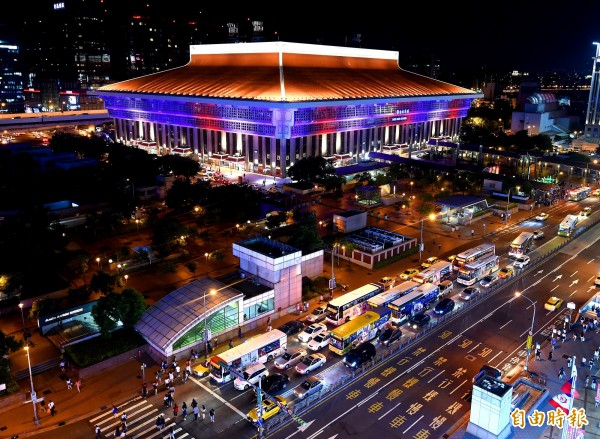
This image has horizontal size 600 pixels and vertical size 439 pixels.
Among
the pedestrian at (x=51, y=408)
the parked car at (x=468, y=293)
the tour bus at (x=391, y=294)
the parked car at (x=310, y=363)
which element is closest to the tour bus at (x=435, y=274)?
the tour bus at (x=391, y=294)

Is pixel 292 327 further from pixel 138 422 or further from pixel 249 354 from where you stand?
pixel 138 422

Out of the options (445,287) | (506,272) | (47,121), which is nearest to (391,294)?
(445,287)

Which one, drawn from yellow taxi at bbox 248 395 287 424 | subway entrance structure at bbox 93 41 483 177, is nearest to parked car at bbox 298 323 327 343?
yellow taxi at bbox 248 395 287 424

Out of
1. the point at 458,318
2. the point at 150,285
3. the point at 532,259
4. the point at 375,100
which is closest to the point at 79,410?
the point at 150,285

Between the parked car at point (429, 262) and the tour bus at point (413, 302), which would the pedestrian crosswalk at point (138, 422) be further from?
the parked car at point (429, 262)

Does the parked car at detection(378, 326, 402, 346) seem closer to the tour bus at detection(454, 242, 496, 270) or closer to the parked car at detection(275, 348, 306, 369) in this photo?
the parked car at detection(275, 348, 306, 369)

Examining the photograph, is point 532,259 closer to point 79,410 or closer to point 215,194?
point 215,194

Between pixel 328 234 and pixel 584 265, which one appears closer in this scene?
pixel 584 265
